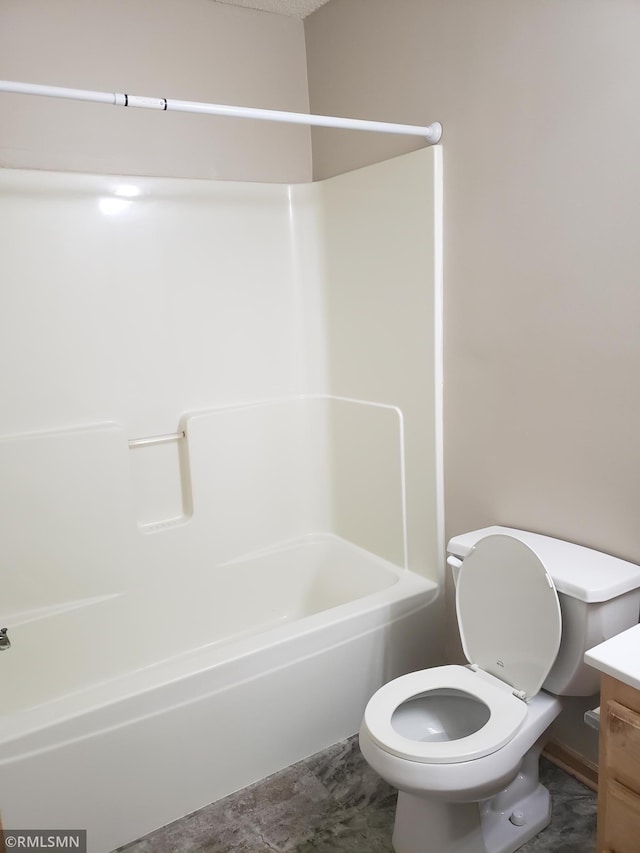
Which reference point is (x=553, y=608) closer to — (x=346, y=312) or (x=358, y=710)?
(x=358, y=710)

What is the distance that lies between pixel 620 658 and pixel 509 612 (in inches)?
20.5

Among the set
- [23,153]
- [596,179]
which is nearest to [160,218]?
[23,153]

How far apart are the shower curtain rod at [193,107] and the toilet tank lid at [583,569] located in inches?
49.7

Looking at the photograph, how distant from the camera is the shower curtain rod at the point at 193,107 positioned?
1.53m

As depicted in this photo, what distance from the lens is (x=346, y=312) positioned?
2748 millimetres

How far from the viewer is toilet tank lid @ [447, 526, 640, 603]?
1.74 m

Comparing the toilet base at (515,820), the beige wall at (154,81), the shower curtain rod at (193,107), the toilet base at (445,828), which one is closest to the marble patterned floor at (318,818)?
the toilet base at (515,820)

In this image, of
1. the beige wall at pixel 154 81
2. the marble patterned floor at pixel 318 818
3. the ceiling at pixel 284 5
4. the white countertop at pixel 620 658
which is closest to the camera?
the white countertop at pixel 620 658

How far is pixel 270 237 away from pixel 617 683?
6.68ft

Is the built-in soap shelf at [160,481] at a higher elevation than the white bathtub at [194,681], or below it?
higher

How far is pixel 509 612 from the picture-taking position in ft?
6.31

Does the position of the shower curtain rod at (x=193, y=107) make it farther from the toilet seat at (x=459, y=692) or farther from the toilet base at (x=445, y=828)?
the toilet base at (x=445, y=828)

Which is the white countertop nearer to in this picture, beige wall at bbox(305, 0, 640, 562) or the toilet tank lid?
the toilet tank lid

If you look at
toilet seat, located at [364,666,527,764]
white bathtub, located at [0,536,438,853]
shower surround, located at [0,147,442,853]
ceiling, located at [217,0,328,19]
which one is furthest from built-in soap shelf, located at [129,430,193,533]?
ceiling, located at [217,0,328,19]
